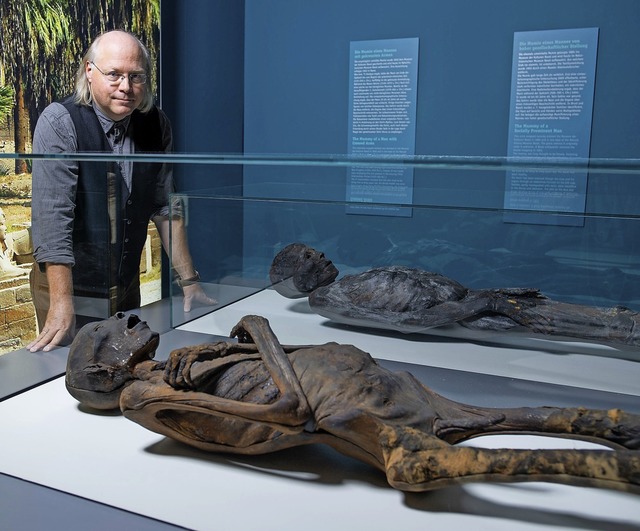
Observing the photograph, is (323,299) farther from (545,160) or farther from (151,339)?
(545,160)

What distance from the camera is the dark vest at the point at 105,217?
6.99 ft

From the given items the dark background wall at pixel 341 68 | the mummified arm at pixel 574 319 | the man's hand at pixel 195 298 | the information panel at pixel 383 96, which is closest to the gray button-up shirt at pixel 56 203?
the man's hand at pixel 195 298

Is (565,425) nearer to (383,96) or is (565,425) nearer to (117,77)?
(117,77)

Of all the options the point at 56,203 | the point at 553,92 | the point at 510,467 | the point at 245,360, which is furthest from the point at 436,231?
the point at 553,92

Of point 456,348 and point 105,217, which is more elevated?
point 105,217

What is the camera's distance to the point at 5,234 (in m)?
2.35

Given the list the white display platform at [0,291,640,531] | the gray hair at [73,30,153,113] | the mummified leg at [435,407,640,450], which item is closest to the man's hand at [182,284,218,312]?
the white display platform at [0,291,640,531]

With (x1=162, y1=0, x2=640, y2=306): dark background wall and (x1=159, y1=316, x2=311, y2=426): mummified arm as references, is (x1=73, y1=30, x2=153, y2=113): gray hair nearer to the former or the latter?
(x1=162, y1=0, x2=640, y2=306): dark background wall

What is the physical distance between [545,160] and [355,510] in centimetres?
85

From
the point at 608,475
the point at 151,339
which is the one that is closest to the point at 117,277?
the point at 151,339

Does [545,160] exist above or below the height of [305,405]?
above

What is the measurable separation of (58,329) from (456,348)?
1343 millimetres

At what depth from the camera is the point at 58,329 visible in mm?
2238

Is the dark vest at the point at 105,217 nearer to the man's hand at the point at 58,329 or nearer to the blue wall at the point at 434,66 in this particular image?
the man's hand at the point at 58,329
